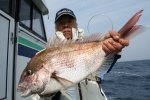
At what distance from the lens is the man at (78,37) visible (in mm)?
1909

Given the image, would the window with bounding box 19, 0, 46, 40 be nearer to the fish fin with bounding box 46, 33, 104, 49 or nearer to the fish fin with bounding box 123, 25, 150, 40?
the fish fin with bounding box 46, 33, 104, 49

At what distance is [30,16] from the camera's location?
4.71m

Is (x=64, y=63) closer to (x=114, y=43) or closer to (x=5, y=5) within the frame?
(x=114, y=43)

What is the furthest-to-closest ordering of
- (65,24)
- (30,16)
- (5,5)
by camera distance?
1. (30,16)
2. (5,5)
3. (65,24)

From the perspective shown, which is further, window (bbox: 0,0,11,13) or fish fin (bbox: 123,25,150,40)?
window (bbox: 0,0,11,13)

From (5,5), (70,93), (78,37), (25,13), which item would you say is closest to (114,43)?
(70,93)

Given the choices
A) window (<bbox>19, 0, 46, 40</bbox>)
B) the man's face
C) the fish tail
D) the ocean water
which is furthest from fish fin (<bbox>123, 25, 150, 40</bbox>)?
the ocean water

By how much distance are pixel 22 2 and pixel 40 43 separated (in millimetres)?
1286

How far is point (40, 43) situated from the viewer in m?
4.88

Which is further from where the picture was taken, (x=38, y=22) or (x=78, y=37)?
(x=38, y=22)

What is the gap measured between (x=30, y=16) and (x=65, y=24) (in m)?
2.10

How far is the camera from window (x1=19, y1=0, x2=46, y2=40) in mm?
4031

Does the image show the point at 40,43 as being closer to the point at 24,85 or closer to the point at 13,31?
the point at 13,31

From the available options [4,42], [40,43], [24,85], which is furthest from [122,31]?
[40,43]
